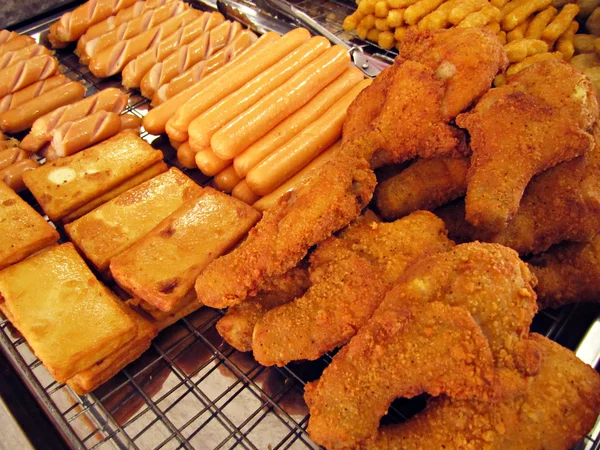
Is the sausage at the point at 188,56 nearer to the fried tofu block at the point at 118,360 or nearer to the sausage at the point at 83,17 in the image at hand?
the sausage at the point at 83,17

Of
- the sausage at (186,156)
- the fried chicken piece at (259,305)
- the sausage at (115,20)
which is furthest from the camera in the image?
the sausage at (115,20)

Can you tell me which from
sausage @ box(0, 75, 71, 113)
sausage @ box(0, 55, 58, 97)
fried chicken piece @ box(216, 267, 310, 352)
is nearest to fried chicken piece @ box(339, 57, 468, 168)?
fried chicken piece @ box(216, 267, 310, 352)

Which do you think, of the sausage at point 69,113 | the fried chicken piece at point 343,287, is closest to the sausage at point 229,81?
the sausage at point 69,113

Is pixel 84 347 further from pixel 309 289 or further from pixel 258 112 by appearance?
pixel 258 112

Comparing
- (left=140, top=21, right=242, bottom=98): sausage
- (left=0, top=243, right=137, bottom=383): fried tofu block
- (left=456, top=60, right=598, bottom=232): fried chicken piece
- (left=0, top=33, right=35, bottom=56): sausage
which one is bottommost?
(left=0, top=243, right=137, bottom=383): fried tofu block

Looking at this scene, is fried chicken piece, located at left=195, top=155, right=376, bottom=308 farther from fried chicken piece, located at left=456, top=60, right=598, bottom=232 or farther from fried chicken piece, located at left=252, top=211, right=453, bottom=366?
fried chicken piece, located at left=456, top=60, right=598, bottom=232
